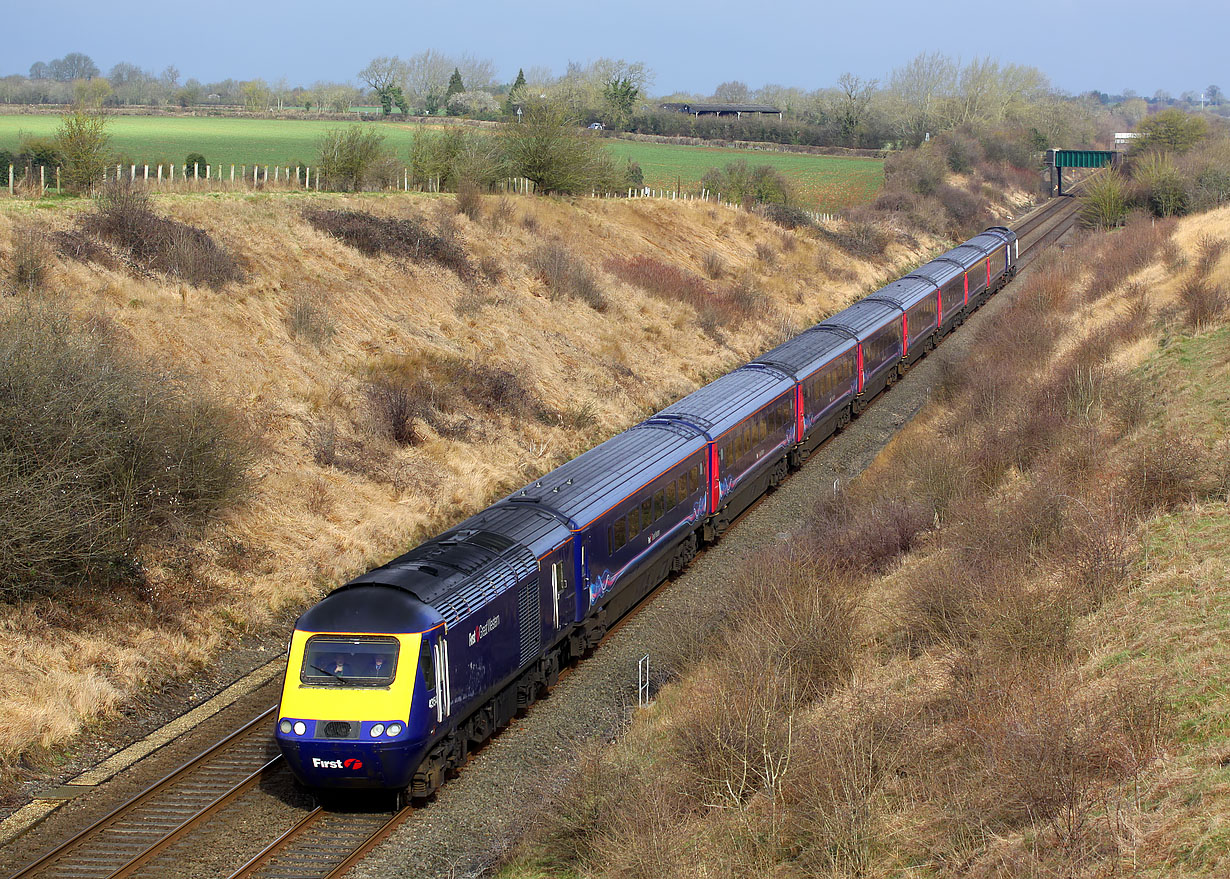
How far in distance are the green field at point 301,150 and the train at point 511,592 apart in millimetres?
28666

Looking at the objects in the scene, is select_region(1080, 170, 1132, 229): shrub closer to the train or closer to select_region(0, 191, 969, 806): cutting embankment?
select_region(0, 191, 969, 806): cutting embankment

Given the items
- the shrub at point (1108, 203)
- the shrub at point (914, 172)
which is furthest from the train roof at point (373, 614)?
the shrub at point (914, 172)

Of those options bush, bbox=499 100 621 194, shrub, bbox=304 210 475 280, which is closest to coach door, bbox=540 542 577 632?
shrub, bbox=304 210 475 280

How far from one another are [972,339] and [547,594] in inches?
1244

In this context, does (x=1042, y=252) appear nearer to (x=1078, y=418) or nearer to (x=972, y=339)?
(x=972, y=339)

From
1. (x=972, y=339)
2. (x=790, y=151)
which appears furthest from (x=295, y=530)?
(x=790, y=151)

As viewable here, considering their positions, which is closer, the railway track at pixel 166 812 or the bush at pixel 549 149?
the railway track at pixel 166 812

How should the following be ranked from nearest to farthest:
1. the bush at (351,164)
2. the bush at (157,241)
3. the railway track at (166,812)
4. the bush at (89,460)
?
the railway track at (166,812) → the bush at (89,460) → the bush at (157,241) → the bush at (351,164)

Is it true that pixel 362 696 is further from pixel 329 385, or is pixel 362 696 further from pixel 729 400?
pixel 329 385

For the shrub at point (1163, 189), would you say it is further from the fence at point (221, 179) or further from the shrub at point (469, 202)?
the shrub at point (469, 202)

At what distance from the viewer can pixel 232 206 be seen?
108ft

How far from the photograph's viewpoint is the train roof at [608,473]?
680 inches

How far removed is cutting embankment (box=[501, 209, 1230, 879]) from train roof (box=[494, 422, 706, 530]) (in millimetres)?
2524

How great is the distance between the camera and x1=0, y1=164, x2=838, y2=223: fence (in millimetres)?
32500
